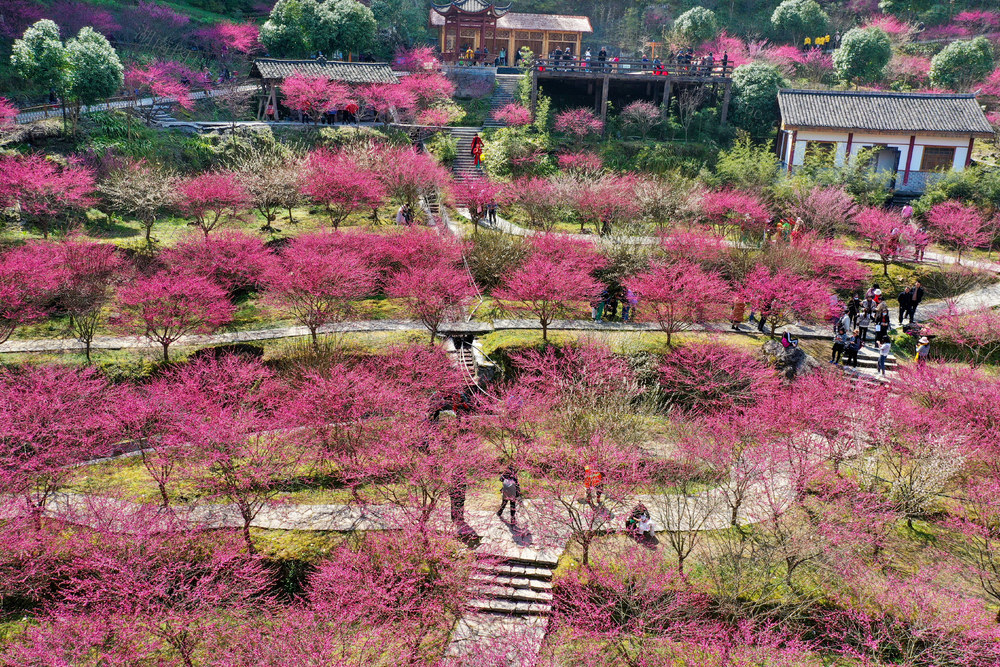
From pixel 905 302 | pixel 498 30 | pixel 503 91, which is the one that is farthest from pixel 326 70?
pixel 905 302

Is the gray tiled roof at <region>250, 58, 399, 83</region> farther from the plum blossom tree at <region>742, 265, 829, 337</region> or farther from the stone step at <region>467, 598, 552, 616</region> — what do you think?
Result: the stone step at <region>467, 598, 552, 616</region>

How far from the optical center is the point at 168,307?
78.3 ft

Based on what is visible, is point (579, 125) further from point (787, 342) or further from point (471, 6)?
point (787, 342)

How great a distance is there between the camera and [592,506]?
17422mm

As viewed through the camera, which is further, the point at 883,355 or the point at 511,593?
the point at 883,355

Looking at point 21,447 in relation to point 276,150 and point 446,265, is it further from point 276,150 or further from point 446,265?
point 276,150

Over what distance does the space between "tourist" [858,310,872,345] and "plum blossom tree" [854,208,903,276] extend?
5.14m

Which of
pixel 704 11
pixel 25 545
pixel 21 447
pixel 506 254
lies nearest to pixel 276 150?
pixel 506 254

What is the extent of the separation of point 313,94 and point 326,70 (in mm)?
3475

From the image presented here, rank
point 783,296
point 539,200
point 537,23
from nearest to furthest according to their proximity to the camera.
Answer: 1. point 783,296
2. point 539,200
3. point 537,23

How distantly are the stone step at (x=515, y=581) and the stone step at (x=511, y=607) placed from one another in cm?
41

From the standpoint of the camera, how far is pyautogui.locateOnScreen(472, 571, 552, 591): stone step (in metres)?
17.0

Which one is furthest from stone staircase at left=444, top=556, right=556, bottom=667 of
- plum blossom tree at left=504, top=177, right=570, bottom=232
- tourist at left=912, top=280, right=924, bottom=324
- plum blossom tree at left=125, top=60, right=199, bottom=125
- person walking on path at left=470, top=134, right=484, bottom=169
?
plum blossom tree at left=125, top=60, right=199, bottom=125

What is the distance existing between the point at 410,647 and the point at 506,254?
57.6ft
